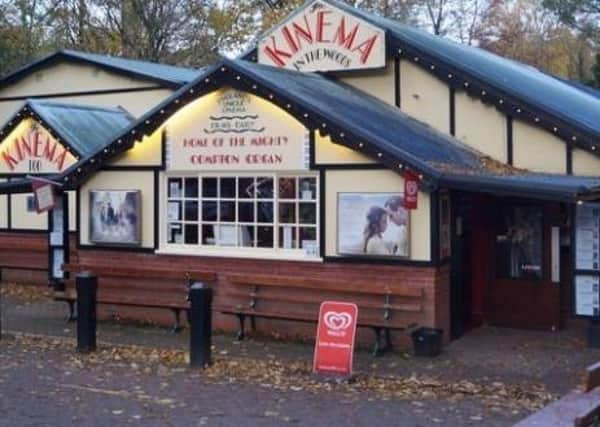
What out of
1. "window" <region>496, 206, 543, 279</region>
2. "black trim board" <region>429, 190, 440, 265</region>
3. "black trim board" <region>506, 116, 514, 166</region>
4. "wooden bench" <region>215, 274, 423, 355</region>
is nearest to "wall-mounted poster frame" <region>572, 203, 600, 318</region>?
"window" <region>496, 206, 543, 279</region>

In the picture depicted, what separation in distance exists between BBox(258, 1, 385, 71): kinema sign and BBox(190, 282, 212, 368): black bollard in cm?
517

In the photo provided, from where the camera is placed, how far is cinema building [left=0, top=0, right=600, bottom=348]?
12648 millimetres

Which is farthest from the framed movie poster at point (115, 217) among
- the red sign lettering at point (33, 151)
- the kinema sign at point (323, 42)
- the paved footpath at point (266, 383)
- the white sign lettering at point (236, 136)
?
the red sign lettering at point (33, 151)

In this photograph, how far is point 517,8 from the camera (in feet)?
159

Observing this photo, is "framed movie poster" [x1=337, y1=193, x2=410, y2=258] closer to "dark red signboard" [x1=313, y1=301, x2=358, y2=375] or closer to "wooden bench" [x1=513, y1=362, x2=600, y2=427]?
"dark red signboard" [x1=313, y1=301, x2=358, y2=375]

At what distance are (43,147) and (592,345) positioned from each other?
11472 mm

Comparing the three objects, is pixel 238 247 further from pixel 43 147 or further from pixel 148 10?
pixel 148 10

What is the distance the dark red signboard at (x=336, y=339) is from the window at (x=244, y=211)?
2.49 metres

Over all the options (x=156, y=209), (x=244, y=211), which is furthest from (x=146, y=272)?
(x=244, y=211)

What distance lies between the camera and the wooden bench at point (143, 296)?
14148 millimetres

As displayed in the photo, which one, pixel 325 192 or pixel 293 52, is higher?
pixel 293 52

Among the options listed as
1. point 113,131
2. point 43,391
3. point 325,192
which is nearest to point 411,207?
point 325,192

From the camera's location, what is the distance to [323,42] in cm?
1536

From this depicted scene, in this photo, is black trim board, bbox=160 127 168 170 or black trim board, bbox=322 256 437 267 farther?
black trim board, bbox=160 127 168 170
